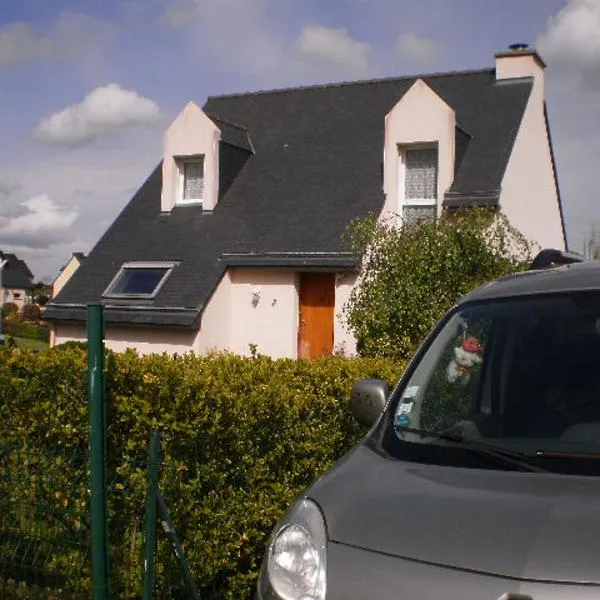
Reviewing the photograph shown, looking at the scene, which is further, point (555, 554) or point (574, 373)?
point (574, 373)

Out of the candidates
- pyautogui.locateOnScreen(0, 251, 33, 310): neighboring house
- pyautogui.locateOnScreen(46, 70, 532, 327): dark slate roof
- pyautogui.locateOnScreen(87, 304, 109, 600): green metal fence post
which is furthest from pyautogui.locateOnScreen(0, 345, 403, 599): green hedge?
pyautogui.locateOnScreen(0, 251, 33, 310): neighboring house

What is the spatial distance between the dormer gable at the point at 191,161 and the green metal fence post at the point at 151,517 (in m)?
16.4

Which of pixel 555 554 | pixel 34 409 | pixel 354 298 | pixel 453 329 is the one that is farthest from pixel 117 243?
pixel 555 554

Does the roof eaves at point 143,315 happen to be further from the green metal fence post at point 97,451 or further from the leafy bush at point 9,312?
the leafy bush at point 9,312

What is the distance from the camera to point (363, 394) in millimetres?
4328

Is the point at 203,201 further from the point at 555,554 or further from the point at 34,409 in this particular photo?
the point at 555,554

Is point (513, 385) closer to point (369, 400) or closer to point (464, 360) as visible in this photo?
point (464, 360)

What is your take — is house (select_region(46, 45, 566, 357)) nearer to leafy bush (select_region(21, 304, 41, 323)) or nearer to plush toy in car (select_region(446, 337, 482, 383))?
plush toy in car (select_region(446, 337, 482, 383))

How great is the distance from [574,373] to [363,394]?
38.2 inches

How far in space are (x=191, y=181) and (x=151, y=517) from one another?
17589 mm

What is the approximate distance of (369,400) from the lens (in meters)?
4.30

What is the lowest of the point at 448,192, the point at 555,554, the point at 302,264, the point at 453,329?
the point at 555,554

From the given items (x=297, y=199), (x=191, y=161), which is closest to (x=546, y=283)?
(x=297, y=199)

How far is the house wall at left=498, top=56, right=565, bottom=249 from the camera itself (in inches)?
750
